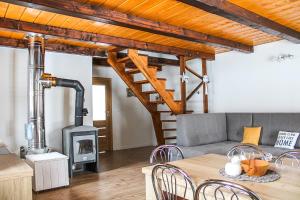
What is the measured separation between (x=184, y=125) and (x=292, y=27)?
2300 mm

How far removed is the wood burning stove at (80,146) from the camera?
4.48 metres

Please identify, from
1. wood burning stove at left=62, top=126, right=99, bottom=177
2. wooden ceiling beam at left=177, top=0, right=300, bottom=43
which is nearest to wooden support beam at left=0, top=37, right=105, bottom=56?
wood burning stove at left=62, top=126, right=99, bottom=177

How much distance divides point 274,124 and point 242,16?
2328mm

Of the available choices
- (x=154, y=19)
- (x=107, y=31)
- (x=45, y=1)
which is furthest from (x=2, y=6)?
(x=154, y=19)

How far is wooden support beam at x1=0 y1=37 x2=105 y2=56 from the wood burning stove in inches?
58.3

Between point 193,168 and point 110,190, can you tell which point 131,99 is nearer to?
point 110,190

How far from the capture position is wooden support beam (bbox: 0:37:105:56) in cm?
443

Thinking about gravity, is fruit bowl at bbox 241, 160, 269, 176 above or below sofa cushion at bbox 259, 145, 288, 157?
above

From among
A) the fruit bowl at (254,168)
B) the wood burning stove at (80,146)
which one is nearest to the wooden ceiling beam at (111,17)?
the fruit bowl at (254,168)

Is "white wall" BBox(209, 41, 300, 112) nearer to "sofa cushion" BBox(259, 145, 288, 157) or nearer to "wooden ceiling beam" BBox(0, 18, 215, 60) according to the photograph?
"wooden ceiling beam" BBox(0, 18, 215, 60)

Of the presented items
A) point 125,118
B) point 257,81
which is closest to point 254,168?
point 257,81

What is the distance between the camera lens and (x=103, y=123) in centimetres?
687

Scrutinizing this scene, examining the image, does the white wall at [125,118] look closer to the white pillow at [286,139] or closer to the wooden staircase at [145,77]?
the wooden staircase at [145,77]

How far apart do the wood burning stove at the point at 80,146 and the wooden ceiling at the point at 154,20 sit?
1.62 m
